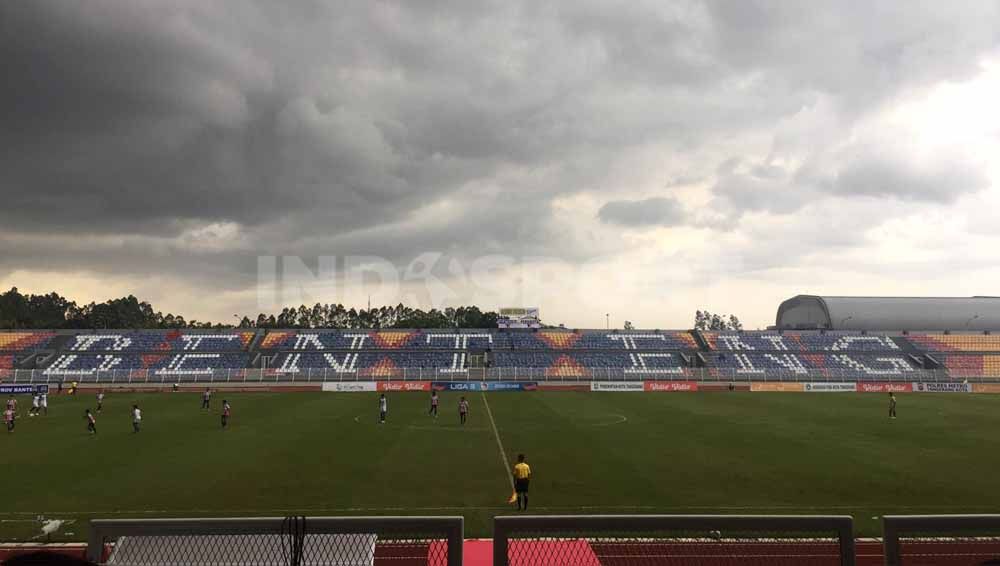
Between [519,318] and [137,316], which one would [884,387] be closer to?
[519,318]

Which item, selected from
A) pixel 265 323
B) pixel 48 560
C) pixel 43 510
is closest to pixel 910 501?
pixel 48 560

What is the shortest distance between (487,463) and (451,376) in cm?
4020

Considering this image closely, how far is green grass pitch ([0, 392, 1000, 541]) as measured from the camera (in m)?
16.0

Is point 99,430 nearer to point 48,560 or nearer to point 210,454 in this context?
point 210,454

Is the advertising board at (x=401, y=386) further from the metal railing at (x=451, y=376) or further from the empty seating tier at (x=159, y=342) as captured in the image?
the empty seating tier at (x=159, y=342)

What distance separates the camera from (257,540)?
393cm

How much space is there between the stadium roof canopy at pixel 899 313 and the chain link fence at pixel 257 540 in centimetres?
10806

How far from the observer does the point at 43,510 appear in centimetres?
1541

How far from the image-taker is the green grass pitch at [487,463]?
16.0 meters

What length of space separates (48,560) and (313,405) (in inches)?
1667

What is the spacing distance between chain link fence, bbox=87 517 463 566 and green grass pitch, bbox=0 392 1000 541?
1054cm

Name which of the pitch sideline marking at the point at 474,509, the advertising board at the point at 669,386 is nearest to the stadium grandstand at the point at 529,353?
the advertising board at the point at 669,386

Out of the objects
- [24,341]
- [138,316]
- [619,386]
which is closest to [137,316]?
[138,316]

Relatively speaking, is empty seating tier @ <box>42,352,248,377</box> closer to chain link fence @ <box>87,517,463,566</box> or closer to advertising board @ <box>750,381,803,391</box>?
advertising board @ <box>750,381,803,391</box>
